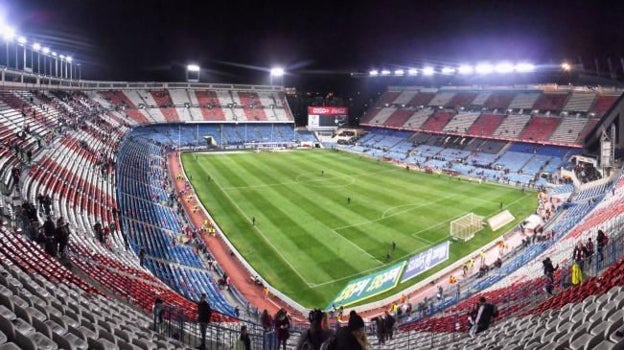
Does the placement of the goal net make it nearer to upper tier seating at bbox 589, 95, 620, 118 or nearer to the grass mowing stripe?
the grass mowing stripe

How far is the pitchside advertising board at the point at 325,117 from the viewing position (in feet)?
295

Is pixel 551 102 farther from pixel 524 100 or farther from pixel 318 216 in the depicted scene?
pixel 318 216

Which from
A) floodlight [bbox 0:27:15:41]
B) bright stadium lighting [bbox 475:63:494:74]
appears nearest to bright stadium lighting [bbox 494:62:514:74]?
bright stadium lighting [bbox 475:63:494:74]

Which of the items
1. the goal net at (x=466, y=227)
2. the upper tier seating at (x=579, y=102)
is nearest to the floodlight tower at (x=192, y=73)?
the upper tier seating at (x=579, y=102)

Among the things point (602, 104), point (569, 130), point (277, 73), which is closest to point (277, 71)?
point (277, 73)

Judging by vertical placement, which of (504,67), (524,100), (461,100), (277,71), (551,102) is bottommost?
(551,102)

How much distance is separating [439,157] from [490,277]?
41218 millimetres

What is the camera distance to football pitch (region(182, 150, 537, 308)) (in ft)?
85.9

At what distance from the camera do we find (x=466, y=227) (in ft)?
104

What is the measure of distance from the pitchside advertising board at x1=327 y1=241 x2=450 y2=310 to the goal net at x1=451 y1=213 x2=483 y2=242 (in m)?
2.78

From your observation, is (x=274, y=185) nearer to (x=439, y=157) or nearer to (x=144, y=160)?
(x=144, y=160)

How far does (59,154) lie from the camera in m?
27.2

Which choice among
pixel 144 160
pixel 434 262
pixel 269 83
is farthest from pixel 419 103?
pixel 434 262

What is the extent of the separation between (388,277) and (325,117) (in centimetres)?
6774
